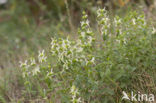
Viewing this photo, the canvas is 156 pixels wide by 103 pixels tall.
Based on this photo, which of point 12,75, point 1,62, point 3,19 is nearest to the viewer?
point 12,75

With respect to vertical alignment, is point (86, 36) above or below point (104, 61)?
above

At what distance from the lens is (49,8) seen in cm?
700

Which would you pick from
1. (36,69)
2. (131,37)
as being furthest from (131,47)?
(36,69)

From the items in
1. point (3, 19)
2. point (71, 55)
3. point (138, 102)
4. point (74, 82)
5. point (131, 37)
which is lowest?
point (138, 102)

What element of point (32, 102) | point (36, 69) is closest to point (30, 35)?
point (32, 102)

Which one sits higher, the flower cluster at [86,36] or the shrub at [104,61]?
the flower cluster at [86,36]

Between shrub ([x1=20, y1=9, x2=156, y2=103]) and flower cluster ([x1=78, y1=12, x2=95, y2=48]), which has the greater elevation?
flower cluster ([x1=78, y1=12, x2=95, y2=48])

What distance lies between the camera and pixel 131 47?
2.16 m

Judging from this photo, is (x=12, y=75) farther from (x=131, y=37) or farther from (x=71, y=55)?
(x=131, y=37)

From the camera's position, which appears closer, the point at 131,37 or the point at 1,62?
the point at 131,37

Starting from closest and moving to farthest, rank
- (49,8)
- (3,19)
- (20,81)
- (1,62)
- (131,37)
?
(131,37) < (20,81) < (1,62) < (49,8) < (3,19)

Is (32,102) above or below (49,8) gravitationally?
below

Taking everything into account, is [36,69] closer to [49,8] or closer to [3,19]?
[49,8]

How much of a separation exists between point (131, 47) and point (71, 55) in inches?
19.6
